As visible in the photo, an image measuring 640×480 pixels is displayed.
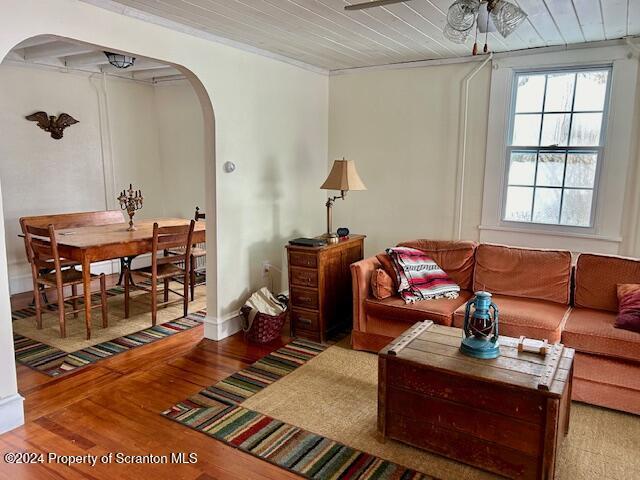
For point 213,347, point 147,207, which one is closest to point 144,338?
point 213,347

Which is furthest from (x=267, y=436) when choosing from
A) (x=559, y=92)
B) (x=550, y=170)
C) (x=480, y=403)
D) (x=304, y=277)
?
(x=559, y=92)

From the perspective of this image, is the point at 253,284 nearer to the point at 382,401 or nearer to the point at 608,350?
the point at 382,401

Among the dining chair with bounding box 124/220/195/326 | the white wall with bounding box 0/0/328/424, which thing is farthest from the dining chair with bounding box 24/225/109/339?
the white wall with bounding box 0/0/328/424

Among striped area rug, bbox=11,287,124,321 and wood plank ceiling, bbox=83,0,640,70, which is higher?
A: wood plank ceiling, bbox=83,0,640,70

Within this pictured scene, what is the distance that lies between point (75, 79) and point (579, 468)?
5.68 meters

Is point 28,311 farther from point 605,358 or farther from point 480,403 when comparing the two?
point 605,358

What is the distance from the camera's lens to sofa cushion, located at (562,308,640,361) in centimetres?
263

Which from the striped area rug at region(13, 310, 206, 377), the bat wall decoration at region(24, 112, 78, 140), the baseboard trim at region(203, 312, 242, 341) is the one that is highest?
the bat wall decoration at region(24, 112, 78, 140)

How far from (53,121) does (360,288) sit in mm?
3876

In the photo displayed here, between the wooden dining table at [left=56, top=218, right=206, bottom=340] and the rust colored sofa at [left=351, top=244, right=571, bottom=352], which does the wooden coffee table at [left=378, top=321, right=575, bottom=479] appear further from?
the wooden dining table at [left=56, top=218, right=206, bottom=340]

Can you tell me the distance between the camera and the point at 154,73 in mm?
5441

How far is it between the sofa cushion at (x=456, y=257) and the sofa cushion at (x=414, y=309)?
206 mm

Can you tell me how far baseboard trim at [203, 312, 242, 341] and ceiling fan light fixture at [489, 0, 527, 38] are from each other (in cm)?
281

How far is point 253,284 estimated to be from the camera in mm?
4152
